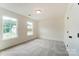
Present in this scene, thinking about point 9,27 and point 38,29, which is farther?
point 38,29

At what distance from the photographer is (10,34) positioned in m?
5.65

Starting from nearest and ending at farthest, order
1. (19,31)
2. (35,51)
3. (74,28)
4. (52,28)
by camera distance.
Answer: (74,28) < (35,51) < (19,31) < (52,28)

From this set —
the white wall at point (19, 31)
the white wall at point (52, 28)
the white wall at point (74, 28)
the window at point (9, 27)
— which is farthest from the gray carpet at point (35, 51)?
the white wall at point (52, 28)

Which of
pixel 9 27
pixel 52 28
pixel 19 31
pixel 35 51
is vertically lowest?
pixel 35 51

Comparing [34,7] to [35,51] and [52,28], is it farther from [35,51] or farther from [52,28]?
[52,28]

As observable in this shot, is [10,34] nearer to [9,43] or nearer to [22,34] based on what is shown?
[9,43]

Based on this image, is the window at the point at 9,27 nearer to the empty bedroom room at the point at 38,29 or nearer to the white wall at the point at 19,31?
the empty bedroom room at the point at 38,29

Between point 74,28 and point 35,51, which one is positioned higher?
point 74,28

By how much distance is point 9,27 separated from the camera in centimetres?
555

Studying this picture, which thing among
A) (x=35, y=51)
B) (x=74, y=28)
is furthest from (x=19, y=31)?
(x=74, y=28)

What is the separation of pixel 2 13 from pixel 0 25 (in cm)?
64

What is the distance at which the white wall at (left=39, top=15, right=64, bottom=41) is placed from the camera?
8617 mm

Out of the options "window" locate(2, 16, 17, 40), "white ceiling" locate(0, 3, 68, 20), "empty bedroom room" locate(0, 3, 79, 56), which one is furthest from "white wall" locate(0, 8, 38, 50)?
"white ceiling" locate(0, 3, 68, 20)

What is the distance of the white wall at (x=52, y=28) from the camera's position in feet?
28.3
